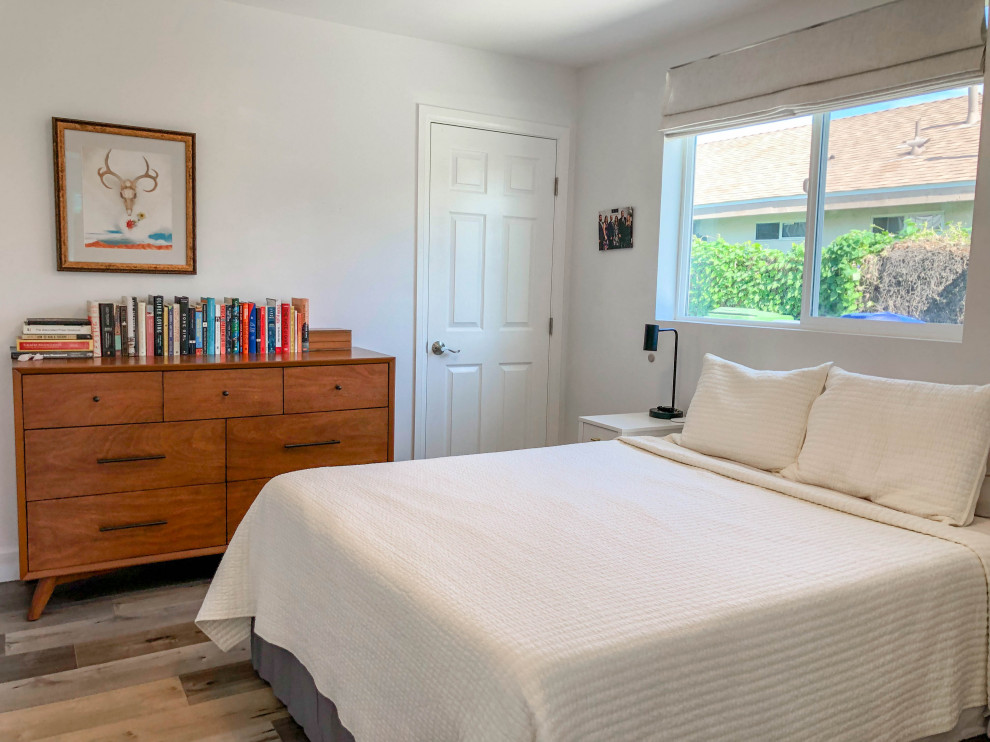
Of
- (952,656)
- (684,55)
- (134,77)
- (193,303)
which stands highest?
(684,55)

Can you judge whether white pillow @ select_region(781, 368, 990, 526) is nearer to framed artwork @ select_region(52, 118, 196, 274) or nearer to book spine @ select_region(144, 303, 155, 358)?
book spine @ select_region(144, 303, 155, 358)

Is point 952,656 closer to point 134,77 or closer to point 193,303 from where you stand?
point 193,303

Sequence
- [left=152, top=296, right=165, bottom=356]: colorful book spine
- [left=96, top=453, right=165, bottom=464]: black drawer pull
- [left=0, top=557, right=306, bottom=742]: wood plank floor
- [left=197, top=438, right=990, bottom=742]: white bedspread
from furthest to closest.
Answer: [left=152, top=296, right=165, bottom=356]: colorful book spine
[left=96, top=453, right=165, bottom=464]: black drawer pull
[left=0, top=557, right=306, bottom=742]: wood plank floor
[left=197, top=438, right=990, bottom=742]: white bedspread

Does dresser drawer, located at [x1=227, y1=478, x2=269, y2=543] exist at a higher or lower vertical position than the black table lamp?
lower

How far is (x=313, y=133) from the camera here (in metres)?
3.53

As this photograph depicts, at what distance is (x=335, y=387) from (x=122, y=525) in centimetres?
94

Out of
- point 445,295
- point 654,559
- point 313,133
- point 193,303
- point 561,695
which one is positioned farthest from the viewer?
point 445,295

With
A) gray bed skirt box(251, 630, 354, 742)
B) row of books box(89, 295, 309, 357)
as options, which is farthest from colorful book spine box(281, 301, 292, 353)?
gray bed skirt box(251, 630, 354, 742)

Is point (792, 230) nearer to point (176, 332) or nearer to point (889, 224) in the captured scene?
point (889, 224)

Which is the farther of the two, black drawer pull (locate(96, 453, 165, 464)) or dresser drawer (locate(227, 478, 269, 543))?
dresser drawer (locate(227, 478, 269, 543))

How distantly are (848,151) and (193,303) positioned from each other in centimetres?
277

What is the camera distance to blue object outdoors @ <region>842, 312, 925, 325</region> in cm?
276

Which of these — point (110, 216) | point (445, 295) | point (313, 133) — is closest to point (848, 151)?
point (445, 295)

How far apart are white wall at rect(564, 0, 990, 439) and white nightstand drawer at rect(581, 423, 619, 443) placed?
1.64ft
